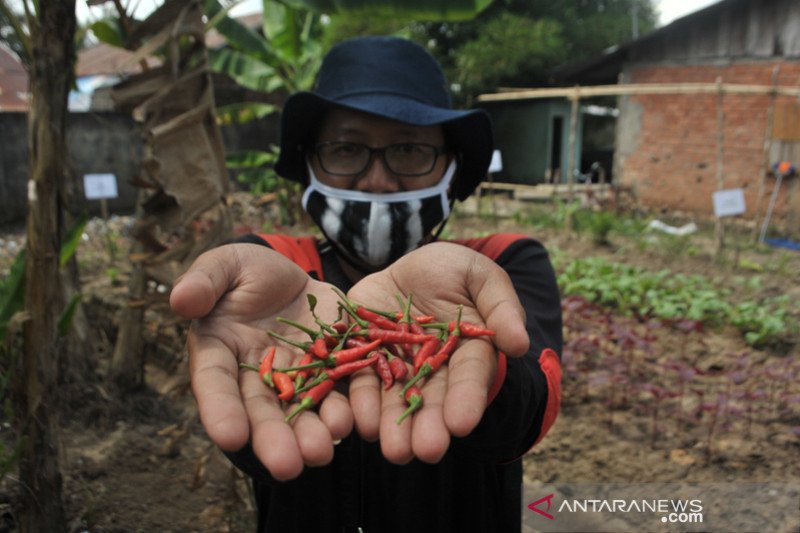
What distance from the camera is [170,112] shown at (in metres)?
3.61

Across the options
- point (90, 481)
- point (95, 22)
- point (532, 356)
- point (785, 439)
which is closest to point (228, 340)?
point (532, 356)

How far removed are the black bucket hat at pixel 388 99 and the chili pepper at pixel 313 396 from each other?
89 centimetres

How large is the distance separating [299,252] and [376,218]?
11.1 inches

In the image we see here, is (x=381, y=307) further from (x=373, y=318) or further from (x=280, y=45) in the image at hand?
(x=280, y=45)

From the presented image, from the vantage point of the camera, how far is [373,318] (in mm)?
1809

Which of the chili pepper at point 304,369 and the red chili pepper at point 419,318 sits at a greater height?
the red chili pepper at point 419,318

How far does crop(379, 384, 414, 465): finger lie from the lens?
4.07 feet

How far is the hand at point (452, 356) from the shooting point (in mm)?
1264

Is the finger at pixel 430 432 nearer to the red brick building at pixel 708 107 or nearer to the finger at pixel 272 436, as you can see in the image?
the finger at pixel 272 436

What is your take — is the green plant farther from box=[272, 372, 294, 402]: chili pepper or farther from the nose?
box=[272, 372, 294, 402]: chili pepper

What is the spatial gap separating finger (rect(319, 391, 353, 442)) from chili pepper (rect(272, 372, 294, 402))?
0.27 ft

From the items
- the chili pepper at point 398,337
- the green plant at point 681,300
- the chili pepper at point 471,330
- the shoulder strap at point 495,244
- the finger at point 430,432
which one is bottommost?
the green plant at point 681,300

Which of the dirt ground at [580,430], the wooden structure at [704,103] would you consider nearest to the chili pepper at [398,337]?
the dirt ground at [580,430]

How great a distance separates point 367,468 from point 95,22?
3.34 m
